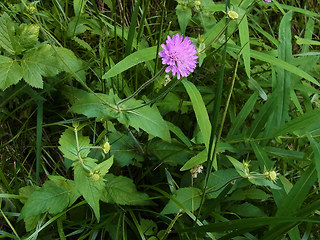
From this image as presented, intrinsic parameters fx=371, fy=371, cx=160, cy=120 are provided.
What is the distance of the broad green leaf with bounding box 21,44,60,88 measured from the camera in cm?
98

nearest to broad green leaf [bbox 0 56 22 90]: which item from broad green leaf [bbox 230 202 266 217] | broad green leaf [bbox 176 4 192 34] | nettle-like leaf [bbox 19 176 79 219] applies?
nettle-like leaf [bbox 19 176 79 219]

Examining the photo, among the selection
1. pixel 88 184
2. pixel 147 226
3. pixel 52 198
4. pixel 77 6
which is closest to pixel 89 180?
pixel 88 184

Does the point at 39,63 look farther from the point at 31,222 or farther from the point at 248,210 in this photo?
the point at 248,210

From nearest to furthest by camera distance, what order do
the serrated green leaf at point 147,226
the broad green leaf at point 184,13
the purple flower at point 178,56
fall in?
the purple flower at point 178,56
the serrated green leaf at point 147,226
the broad green leaf at point 184,13

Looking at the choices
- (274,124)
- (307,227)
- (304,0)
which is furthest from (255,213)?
(304,0)

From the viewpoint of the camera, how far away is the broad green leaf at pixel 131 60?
2.92ft

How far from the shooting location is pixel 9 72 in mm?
963

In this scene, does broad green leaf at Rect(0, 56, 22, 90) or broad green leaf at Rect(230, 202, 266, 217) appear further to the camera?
broad green leaf at Rect(230, 202, 266, 217)

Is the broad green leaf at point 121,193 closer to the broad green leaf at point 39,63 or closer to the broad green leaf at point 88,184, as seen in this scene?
the broad green leaf at point 88,184

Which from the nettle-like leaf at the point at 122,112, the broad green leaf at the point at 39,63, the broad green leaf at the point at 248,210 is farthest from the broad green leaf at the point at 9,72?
the broad green leaf at the point at 248,210

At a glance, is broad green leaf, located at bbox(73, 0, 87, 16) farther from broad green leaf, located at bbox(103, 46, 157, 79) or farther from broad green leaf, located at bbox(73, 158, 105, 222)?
broad green leaf, located at bbox(73, 158, 105, 222)

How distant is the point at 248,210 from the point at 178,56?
1.80 ft

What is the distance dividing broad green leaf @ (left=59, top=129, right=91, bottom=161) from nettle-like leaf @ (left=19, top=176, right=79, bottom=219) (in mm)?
88

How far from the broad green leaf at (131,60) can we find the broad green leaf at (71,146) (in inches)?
7.6
